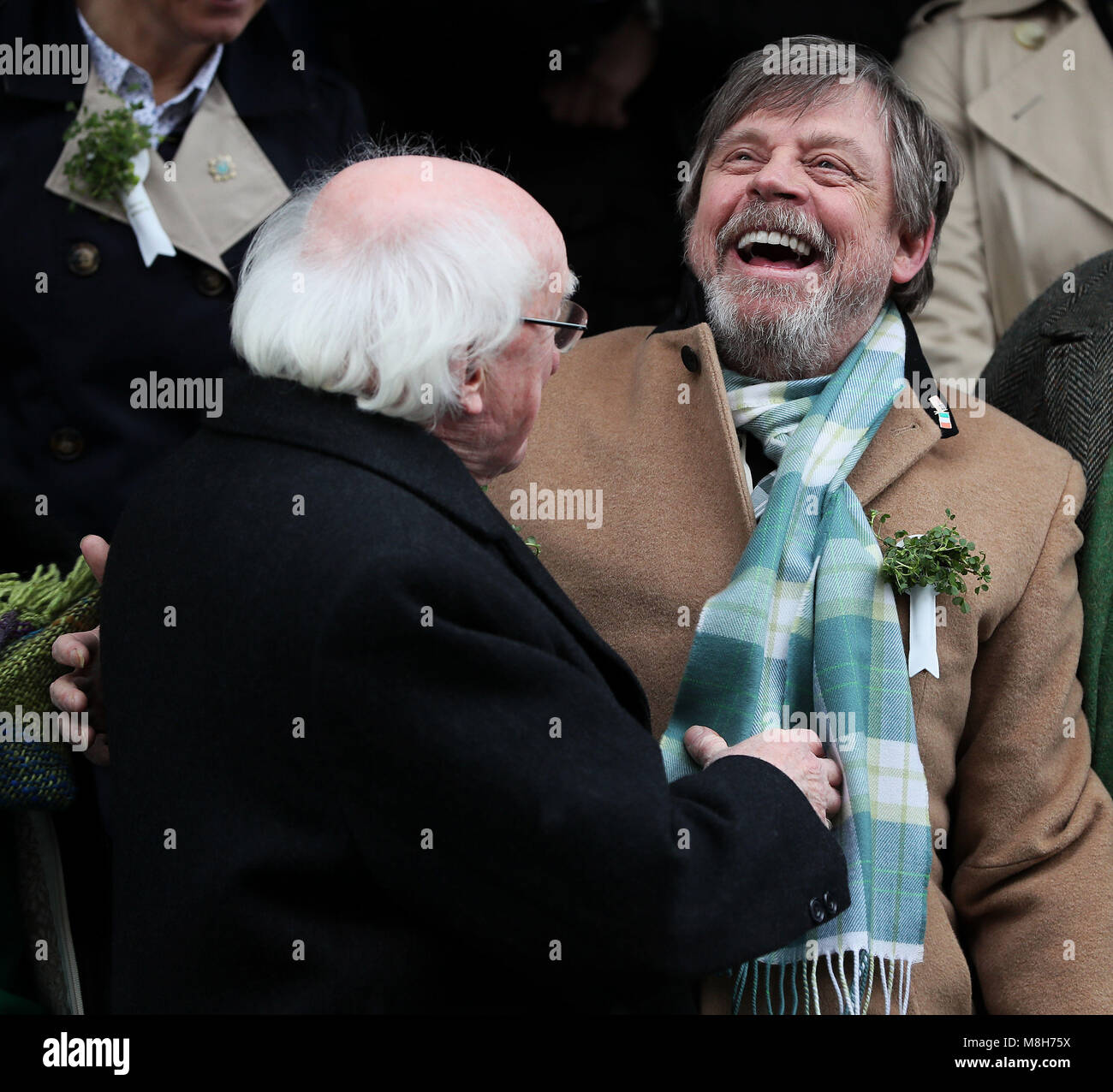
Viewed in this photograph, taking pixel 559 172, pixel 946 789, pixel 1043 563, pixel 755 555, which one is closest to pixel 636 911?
pixel 755 555

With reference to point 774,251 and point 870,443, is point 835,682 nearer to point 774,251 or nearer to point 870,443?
point 870,443

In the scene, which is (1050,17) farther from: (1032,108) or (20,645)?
(20,645)

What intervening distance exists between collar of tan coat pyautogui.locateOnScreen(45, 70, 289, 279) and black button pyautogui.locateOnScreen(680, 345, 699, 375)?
1.05 meters

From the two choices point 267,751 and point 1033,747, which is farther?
point 1033,747

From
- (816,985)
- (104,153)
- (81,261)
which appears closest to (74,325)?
(81,261)

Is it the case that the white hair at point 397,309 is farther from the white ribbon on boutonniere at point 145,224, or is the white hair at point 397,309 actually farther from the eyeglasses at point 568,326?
the white ribbon on boutonniere at point 145,224

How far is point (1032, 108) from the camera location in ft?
12.2

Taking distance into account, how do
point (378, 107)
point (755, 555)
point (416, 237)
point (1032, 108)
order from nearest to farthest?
1. point (416, 237)
2. point (755, 555)
3. point (1032, 108)
4. point (378, 107)

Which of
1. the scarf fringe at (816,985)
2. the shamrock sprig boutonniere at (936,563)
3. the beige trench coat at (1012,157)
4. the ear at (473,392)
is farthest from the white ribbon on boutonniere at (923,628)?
the beige trench coat at (1012,157)

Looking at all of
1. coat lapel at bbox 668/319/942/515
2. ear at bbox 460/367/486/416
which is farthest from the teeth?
ear at bbox 460/367/486/416

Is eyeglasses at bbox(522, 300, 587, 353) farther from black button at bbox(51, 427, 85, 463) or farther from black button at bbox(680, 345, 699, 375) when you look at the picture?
black button at bbox(51, 427, 85, 463)

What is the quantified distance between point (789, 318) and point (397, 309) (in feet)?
3.63
